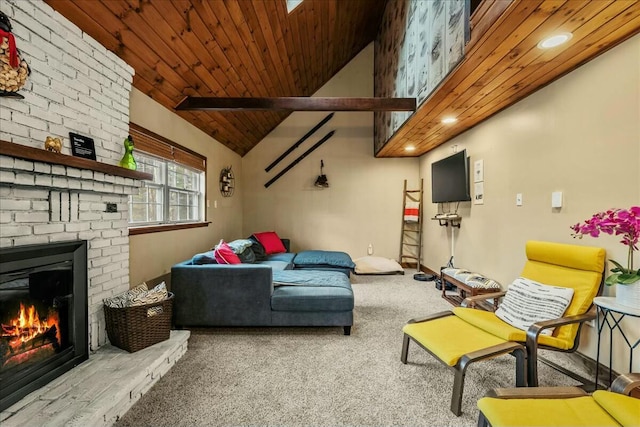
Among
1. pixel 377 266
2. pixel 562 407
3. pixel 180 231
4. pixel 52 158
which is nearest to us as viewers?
pixel 562 407

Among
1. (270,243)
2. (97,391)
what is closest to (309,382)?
(97,391)

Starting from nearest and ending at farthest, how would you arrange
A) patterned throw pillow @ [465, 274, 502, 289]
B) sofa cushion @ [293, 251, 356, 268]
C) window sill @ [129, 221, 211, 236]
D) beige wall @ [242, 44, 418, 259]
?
window sill @ [129, 221, 211, 236], patterned throw pillow @ [465, 274, 502, 289], sofa cushion @ [293, 251, 356, 268], beige wall @ [242, 44, 418, 259]

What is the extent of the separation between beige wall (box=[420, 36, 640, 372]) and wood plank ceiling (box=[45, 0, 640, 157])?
168mm

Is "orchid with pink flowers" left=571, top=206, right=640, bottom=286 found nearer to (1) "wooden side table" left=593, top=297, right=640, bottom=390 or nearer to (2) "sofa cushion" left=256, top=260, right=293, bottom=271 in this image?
(1) "wooden side table" left=593, top=297, right=640, bottom=390

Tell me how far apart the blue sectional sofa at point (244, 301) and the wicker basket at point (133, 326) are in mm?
532

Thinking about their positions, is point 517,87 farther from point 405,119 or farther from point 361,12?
point 361,12

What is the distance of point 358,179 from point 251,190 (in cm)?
225

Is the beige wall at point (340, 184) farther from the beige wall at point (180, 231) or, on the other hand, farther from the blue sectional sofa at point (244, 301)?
the blue sectional sofa at point (244, 301)

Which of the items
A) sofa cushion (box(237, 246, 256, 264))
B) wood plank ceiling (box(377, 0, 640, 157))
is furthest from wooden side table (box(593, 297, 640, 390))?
sofa cushion (box(237, 246, 256, 264))

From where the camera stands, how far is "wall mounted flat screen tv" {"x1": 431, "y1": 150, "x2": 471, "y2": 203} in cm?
366

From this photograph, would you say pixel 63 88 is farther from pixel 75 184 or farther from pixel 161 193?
pixel 161 193

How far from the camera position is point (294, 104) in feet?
11.0

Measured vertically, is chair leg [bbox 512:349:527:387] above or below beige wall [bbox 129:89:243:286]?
below

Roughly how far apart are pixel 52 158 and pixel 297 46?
3.39 metres
